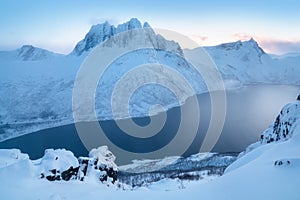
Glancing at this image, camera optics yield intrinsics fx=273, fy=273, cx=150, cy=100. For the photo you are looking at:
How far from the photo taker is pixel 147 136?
8338cm

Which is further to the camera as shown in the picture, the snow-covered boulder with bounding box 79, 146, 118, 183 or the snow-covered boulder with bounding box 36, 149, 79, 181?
the snow-covered boulder with bounding box 79, 146, 118, 183

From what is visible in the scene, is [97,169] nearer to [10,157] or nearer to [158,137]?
[10,157]

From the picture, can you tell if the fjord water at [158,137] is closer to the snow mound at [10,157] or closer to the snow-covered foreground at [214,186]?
the snow mound at [10,157]

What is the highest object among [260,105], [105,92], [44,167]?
[44,167]

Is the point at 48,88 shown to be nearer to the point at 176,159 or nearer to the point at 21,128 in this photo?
the point at 21,128

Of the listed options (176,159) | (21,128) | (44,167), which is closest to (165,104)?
(21,128)

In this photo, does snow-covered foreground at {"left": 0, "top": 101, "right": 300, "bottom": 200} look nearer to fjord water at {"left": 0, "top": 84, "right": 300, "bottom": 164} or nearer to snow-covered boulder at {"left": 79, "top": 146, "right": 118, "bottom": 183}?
snow-covered boulder at {"left": 79, "top": 146, "right": 118, "bottom": 183}

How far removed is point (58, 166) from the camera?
16844mm

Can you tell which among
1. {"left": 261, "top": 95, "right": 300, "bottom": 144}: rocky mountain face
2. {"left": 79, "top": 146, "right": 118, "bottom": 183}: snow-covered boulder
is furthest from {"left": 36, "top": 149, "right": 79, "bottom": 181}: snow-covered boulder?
{"left": 261, "top": 95, "right": 300, "bottom": 144}: rocky mountain face

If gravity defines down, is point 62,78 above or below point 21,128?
above

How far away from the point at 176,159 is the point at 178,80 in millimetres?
122962

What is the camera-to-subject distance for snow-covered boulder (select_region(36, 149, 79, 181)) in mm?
15661

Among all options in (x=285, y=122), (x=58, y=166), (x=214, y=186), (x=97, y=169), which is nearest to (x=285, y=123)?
(x=285, y=122)

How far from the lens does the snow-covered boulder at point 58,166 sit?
15661 mm
